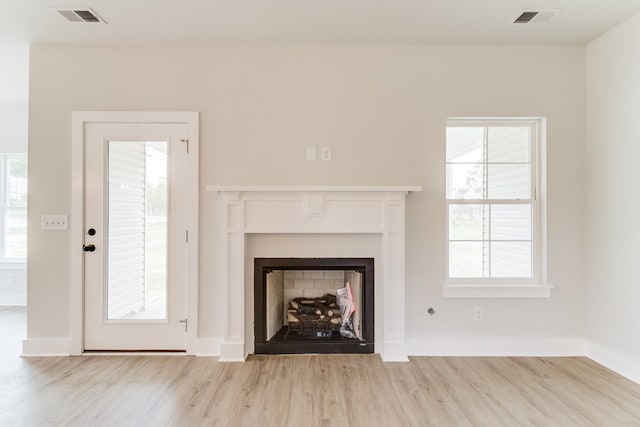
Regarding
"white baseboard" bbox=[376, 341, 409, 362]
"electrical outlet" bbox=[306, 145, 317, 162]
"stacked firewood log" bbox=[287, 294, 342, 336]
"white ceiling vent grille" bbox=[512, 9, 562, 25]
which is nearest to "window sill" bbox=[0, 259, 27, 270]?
"stacked firewood log" bbox=[287, 294, 342, 336]

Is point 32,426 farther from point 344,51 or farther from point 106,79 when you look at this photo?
point 344,51

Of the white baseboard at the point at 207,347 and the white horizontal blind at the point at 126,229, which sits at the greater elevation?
the white horizontal blind at the point at 126,229

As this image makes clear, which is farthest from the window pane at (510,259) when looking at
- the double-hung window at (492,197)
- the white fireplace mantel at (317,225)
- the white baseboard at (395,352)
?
the white baseboard at (395,352)

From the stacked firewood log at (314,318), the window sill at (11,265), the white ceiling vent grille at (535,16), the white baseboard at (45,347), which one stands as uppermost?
the white ceiling vent grille at (535,16)

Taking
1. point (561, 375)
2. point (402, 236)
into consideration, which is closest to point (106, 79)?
point (402, 236)

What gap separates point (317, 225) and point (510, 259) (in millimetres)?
1703

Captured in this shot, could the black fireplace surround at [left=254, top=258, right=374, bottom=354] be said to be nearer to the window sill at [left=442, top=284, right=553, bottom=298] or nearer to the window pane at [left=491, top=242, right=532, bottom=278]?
the window sill at [left=442, top=284, right=553, bottom=298]

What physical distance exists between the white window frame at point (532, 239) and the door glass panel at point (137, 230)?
2.40m

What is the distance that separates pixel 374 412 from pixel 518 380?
3.80ft

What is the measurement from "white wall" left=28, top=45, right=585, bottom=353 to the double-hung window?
14 centimetres

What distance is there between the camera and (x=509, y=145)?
313 cm

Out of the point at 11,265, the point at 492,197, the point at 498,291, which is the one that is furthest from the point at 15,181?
the point at 498,291

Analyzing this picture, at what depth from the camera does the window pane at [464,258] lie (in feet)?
10.2

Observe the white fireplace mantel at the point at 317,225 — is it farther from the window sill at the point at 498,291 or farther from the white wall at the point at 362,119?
the window sill at the point at 498,291
